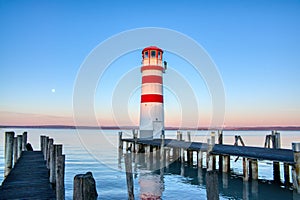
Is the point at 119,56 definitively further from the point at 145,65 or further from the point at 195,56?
the point at 195,56

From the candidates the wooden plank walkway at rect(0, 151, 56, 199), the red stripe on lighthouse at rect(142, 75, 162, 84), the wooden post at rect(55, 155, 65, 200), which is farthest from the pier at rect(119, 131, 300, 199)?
the red stripe on lighthouse at rect(142, 75, 162, 84)

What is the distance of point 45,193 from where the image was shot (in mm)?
7090

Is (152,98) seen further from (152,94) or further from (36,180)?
(36,180)

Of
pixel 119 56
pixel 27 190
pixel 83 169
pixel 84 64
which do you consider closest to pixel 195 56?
pixel 119 56

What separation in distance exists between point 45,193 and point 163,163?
1475 cm

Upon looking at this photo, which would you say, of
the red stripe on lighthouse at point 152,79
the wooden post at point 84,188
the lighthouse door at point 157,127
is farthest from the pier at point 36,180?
the red stripe on lighthouse at point 152,79

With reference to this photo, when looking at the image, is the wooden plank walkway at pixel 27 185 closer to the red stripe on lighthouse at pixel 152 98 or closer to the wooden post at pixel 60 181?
the wooden post at pixel 60 181

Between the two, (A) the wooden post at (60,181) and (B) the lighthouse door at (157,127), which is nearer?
(A) the wooden post at (60,181)

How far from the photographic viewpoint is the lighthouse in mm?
24406

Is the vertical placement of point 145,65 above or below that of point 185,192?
above

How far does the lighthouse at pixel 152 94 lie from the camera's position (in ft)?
80.1

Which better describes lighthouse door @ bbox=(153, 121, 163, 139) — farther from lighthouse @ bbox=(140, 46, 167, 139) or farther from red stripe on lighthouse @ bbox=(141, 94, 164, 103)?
red stripe on lighthouse @ bbox=(141, 94, 164, 103)

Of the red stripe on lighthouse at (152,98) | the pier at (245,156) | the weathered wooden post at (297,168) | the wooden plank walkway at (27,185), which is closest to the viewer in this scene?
the wooden plank walkway at (27,185)

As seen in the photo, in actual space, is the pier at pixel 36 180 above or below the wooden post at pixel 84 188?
below
